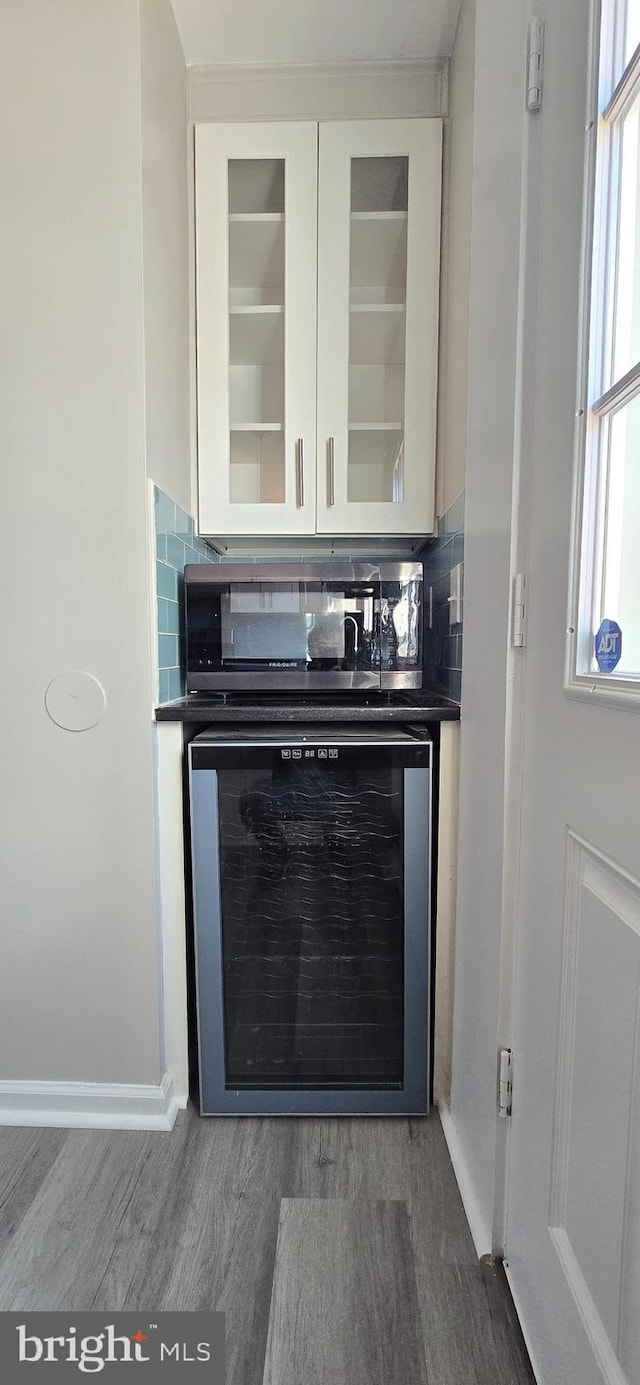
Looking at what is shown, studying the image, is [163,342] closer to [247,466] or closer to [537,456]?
[247,466]

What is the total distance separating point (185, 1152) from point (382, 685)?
1.07 meters

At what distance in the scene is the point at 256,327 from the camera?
157 centimetres

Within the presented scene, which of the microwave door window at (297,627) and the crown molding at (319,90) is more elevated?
the crown molding at (319,90)

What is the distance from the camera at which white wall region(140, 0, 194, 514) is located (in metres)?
1.23

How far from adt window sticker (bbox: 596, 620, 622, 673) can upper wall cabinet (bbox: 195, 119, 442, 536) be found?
0.95 m

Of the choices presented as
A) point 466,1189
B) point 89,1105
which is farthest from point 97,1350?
point 466,1189

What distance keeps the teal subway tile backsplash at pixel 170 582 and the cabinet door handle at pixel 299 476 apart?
11.3 inches

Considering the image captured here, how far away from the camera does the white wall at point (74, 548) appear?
3.85 ft

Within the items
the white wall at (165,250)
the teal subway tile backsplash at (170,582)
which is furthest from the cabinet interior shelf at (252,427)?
the teal subway tile backsplash at (170,582)

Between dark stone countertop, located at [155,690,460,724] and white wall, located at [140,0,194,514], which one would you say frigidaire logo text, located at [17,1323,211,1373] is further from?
white wall, located at [140,0,194,514]

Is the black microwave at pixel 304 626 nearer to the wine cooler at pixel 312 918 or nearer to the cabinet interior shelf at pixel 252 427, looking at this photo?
the wine cooler at pixel 312 918

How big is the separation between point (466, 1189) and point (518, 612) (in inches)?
41.8

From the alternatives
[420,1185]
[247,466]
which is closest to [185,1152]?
[420,1185]

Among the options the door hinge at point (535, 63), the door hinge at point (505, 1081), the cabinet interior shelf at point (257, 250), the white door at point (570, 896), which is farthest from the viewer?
the cabinet interior shelf at point (257, 250)
